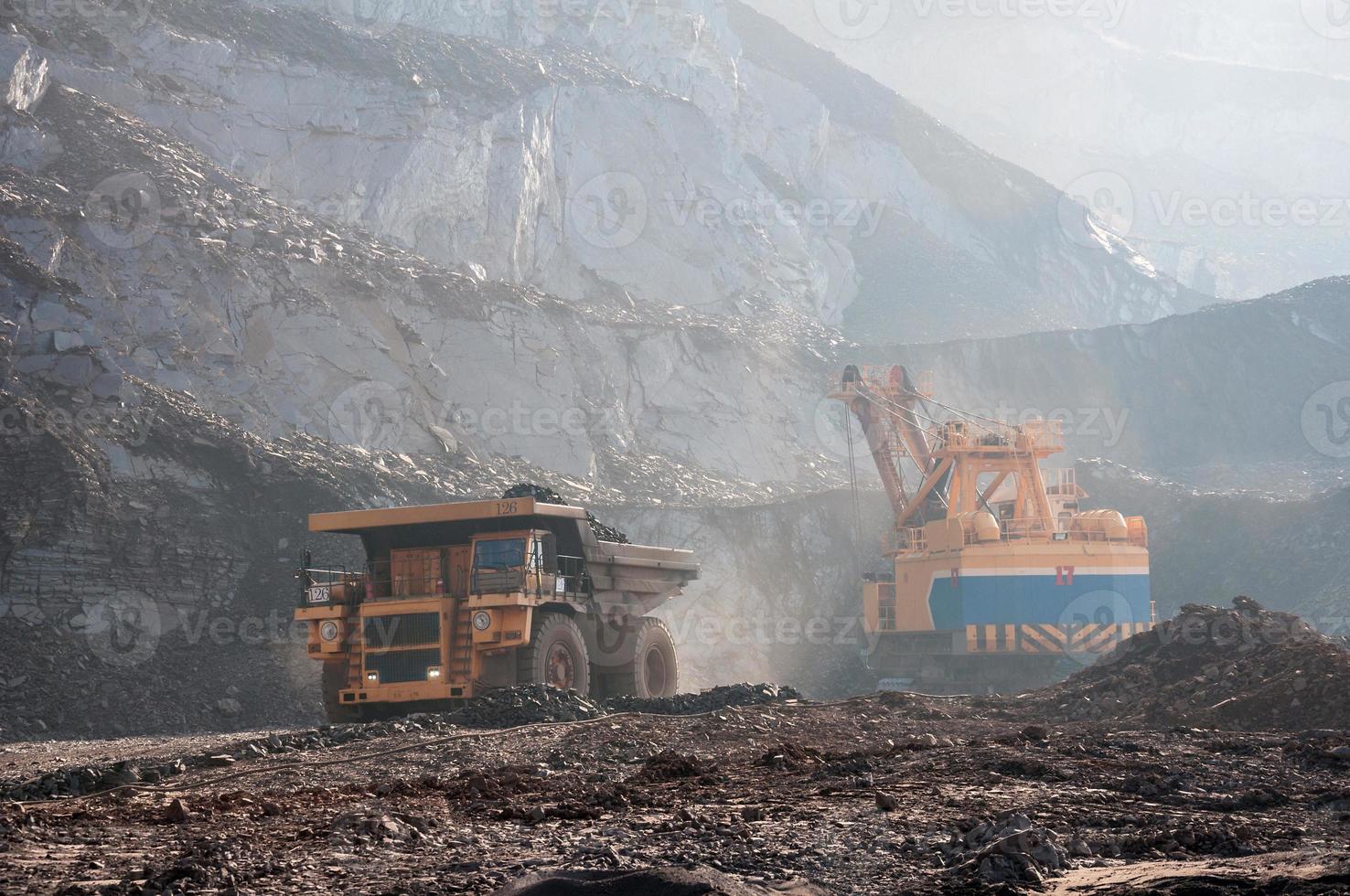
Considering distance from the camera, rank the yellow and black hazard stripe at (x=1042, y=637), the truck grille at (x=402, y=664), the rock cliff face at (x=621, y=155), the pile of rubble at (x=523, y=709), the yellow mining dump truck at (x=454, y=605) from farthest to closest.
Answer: the rock cliff face at (x=621, y=155), the yellow and black hazard stripe at (x=1042, y=637), the truck grille at (x=402, y=664), the yellow mining dump truck at (x=454, y=605), the pile of rubble at (x=523, y=709)

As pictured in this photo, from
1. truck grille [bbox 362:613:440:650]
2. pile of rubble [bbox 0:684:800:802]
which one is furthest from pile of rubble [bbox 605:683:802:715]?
truck grille [bbox 362:613:440:650]

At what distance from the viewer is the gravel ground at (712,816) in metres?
5.18

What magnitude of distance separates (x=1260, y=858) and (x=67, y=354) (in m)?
21.1

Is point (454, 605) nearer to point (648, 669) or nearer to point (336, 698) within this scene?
point (336, 698)

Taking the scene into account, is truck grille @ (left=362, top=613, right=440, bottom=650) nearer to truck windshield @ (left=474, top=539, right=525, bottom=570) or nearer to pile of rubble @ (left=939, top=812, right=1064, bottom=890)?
truck windshield @ (left=474, top=539, right=525, bottom=570)

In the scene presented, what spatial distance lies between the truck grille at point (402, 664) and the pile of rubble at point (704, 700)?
2106 millimetres

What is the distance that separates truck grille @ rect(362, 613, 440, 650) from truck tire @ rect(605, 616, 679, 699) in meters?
3.00

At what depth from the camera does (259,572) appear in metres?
21.4

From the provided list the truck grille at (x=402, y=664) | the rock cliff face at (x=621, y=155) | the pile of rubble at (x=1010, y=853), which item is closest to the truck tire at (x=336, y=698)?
the truck grille at (x=402, y=664)

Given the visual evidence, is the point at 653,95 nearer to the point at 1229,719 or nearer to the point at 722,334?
the point at 722,334

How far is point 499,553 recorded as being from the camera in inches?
582

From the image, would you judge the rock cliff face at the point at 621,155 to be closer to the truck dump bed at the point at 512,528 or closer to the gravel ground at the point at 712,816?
the truck dump bed at the point at 512,528

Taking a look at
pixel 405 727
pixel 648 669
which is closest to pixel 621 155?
pixel 648 669

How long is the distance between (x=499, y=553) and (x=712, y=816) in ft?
27.9
